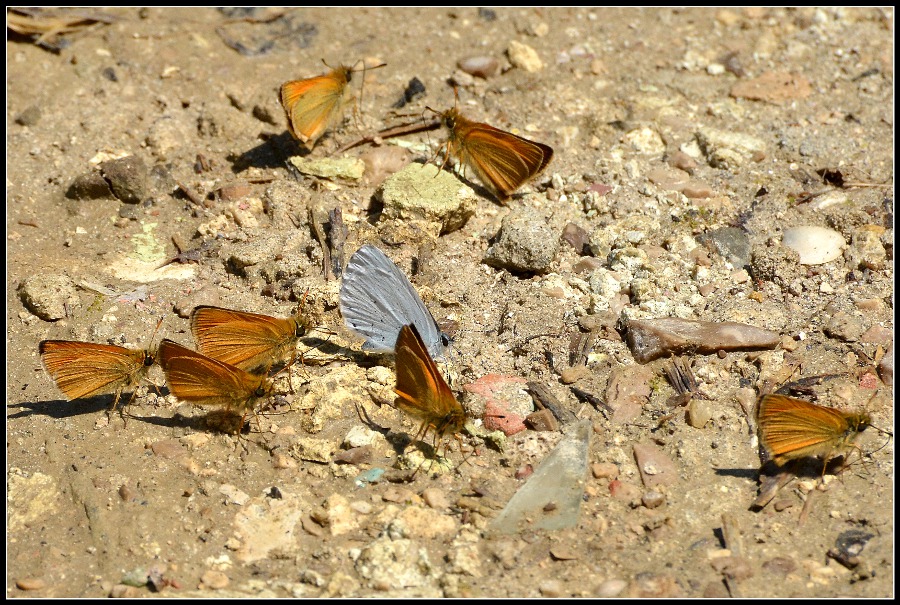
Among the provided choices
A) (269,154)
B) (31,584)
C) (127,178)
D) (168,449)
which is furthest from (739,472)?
(127,178)

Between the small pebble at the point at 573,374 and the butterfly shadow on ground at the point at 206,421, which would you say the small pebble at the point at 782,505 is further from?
the butterfly shadow on ground at the point at 206,421

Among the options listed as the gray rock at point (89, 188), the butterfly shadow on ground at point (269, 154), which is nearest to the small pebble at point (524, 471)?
the butterfly shadow on ground at point (269, 154)

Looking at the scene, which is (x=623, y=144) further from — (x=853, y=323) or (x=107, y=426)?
(x=107, y=426)

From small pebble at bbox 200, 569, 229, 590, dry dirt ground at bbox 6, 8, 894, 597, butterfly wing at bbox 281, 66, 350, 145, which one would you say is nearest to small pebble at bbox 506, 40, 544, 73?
dry dirt ground at bbox 6, 8, 894, 597

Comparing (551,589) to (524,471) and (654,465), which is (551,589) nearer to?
(524,471)

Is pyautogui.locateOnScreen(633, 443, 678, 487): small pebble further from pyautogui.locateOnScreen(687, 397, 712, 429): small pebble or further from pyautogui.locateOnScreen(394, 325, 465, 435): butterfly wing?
pyautogui.locateOnScreen(394, 325, 465, 435): butterfly wing
